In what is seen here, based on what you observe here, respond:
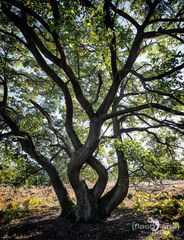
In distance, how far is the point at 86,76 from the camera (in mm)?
7668

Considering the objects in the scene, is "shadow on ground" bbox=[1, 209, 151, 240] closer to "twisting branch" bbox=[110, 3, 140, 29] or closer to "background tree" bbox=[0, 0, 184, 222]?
"background tree" bbox=[0, 0, 184, 222]

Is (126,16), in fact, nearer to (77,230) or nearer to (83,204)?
(83,204)

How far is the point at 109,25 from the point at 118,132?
458 centimetres

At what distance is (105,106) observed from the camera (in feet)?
21.1

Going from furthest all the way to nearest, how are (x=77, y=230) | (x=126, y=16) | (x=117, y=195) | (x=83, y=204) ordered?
1. (x=117, y=195)
2. (x=83, y=204)
3. (x=77, y=230)
4. (x=126, y=16)

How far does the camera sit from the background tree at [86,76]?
4.92 metres

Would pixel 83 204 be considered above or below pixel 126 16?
below

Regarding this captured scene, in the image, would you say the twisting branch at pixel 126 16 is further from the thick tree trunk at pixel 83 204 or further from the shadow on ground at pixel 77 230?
the shadow on ground at pixel 77 230

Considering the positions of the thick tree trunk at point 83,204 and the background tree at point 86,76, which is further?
the thick tree trunk at point 83,204

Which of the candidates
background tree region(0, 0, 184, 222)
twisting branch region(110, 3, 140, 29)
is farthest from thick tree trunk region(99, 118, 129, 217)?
twisting branch region(110, 3, 140, 29)

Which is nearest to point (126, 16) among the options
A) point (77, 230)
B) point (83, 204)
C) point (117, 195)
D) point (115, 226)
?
point (117, 195)

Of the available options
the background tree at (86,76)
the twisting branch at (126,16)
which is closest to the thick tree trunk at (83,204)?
the background tree at (86,76)

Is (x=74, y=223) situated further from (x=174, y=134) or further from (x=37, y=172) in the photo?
(x=174, y=134)

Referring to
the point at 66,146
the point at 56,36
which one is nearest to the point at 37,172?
the point at 66,146
